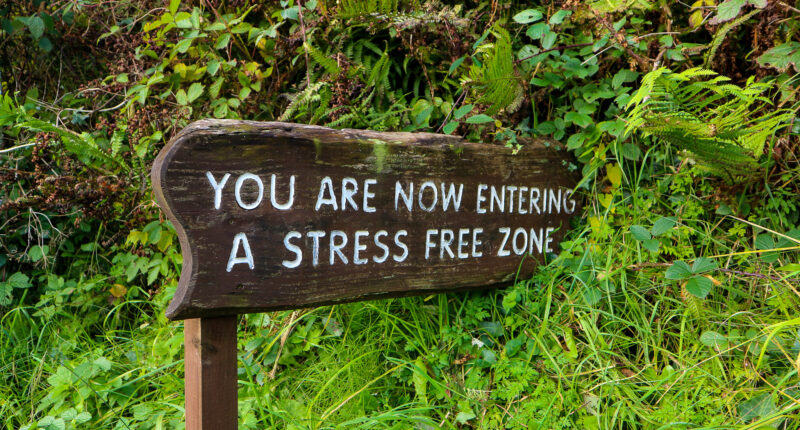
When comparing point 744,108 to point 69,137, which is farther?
point 69,137

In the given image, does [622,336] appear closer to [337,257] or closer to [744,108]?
[744,108]

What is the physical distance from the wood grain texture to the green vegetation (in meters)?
0.22

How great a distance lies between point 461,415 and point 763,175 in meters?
1.42

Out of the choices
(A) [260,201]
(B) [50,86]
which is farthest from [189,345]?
(B) [50,86]

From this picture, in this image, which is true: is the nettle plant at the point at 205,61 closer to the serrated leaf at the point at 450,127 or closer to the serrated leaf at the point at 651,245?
the serrated leaf at the point at 450,127

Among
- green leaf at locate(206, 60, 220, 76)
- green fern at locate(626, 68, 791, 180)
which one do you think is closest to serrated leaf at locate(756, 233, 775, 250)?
green fern at locate(626, 68, 791, 180)

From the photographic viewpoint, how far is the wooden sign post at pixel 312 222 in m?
1.50

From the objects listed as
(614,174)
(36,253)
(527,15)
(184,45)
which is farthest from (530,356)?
(36,253)

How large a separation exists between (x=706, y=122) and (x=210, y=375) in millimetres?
1772

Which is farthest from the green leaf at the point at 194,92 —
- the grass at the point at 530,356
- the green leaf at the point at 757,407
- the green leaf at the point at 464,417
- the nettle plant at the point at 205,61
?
the green leaf at the point at 757,407

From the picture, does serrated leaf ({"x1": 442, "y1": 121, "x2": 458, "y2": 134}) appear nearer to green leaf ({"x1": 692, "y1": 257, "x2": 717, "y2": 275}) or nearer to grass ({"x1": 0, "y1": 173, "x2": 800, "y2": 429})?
grass ({"x1": 0, "y1": 173, "x2": 800, "y2": 429})

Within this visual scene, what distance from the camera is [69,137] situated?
2453mm

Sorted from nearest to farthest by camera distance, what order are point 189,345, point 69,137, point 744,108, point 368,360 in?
point 189,345, point 744,108, point 368,360, point 69,137

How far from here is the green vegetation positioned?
6.30 feet
